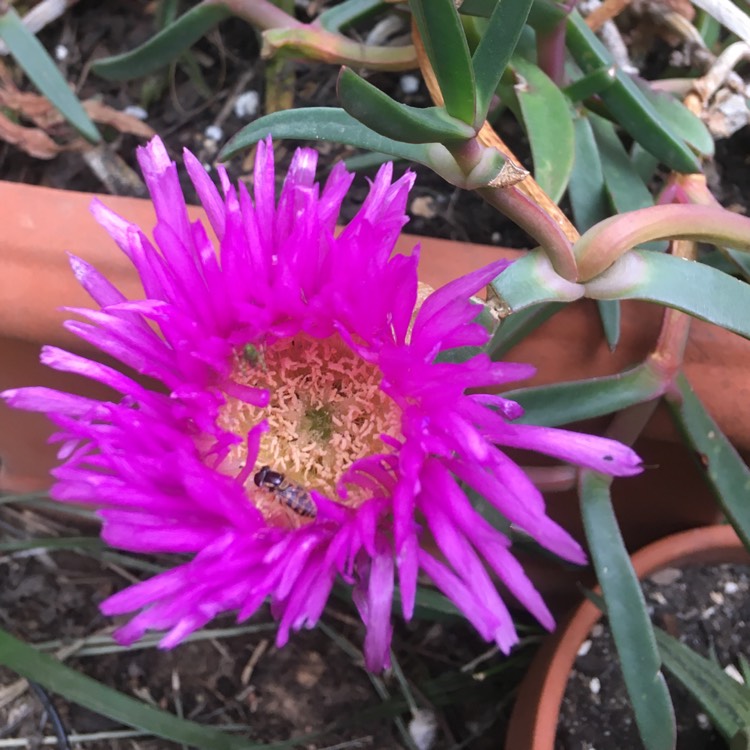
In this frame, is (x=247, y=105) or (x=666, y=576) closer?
(x=666, y=576)

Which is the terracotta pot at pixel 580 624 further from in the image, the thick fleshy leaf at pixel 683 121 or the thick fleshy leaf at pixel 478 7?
the thick fleshy leaf at pixel 478 7

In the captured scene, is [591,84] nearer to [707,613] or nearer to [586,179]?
[586,179]

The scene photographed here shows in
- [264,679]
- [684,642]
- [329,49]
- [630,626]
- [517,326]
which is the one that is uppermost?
[329,49]

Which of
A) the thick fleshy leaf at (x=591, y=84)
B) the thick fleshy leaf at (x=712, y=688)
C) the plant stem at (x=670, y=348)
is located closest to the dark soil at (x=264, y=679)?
the thick fleshy leaf at (x=712, y=688)

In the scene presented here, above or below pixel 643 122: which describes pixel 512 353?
below

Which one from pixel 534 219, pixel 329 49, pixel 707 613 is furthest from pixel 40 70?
pixel 707 613

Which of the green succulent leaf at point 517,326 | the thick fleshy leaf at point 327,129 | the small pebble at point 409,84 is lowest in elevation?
the green succulent leaf at point 517,326

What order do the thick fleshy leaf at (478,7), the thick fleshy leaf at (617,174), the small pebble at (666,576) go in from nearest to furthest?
the thick fleshy leaf at (478,7), the thick fleshy leaf at (617,174), the small pebble at (666,576)
